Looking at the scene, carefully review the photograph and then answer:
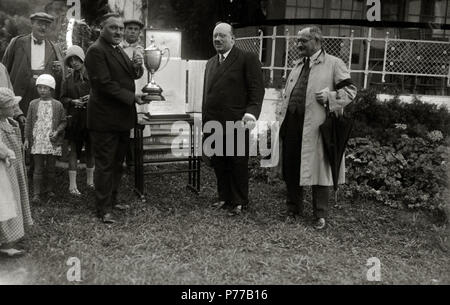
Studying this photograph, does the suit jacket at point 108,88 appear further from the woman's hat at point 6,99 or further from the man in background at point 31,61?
the man in background at point 31,61

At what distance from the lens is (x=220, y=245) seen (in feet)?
14.6

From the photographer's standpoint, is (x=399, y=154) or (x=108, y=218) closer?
(x=108, y=218)

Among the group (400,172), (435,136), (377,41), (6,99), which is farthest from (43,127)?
(377,41)

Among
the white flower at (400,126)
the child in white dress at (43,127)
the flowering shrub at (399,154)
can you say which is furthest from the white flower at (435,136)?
the child in white dress at (43,127)

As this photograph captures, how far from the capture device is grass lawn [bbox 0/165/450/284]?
12.4 ft

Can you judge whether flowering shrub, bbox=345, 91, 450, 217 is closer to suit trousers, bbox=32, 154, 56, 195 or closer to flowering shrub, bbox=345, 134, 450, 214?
flowering shrub, bbox=345, 134, 450, 214

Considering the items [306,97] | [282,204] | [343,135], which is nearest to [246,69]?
[306,97]

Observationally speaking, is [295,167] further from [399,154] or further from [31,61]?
[31,61]

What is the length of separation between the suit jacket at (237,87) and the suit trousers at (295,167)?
37 cm

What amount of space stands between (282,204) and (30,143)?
2.96 metres

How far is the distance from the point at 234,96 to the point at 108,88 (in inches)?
51.0
